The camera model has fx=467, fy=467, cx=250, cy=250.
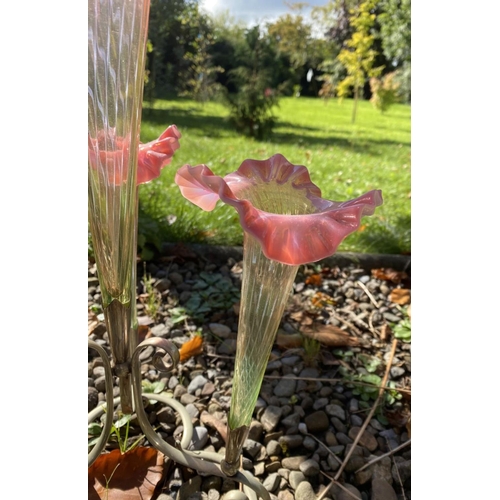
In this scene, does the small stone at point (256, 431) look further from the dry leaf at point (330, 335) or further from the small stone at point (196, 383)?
the dry leaf at point (330, 335)

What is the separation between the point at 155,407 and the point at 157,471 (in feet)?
0.76

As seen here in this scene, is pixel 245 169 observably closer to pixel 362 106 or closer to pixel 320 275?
pixel 320 275

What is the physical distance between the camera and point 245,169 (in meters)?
0.80

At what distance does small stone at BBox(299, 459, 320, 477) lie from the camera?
3.66ft

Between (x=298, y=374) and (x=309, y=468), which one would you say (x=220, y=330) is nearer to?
(x=298, y=374)

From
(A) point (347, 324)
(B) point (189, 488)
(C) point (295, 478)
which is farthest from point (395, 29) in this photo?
(B) point (189, 488)

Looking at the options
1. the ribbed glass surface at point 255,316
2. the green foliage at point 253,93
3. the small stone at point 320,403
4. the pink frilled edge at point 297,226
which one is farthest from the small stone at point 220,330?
the green foliage at point 253,93

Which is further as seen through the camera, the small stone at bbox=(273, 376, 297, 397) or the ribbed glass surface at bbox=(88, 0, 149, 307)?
the small stone at bbox=(273, 376, 297, 397)

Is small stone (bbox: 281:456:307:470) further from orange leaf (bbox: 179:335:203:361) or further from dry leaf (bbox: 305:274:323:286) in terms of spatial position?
dry leaf (bbox: 305:274:323:286)

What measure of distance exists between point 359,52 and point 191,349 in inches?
172

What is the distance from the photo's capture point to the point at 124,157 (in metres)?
0.76

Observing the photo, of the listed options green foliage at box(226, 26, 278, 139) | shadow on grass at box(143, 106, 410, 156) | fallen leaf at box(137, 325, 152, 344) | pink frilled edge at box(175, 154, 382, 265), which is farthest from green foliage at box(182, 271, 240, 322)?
green foliage at box(226, 26, 278, 139)

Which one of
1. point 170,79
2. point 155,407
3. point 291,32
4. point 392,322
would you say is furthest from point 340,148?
point 155,407

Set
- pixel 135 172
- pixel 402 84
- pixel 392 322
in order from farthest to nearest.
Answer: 1. pixel 402 84
2. pixel 392 322
3. pixel 135 172
